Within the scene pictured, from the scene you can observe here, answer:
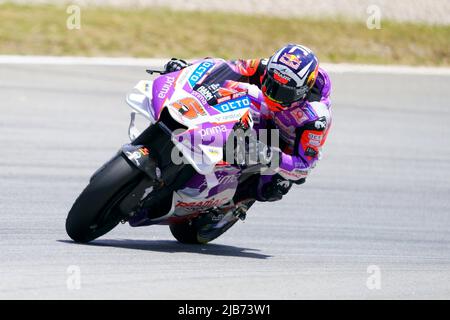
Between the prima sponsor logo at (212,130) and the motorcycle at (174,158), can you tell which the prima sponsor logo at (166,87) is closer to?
the motorcycle at (174,158)

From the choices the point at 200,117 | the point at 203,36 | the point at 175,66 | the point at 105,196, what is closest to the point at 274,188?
the point at 200,117

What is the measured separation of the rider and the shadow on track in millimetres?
452

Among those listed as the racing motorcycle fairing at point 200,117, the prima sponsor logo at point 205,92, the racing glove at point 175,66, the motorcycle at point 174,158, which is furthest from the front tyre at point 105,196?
the racing glove at point 175,66

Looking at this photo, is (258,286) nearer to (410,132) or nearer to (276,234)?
(276,234)

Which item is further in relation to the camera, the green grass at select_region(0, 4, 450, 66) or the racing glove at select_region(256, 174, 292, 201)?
the green grass at select_region(0, 4, 450, 66)

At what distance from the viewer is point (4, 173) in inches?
405

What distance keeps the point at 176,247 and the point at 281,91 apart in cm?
150

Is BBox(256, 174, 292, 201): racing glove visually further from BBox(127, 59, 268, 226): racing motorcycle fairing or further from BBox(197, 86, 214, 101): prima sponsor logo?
BBox(197, 86, 214, 101): prima sponsor logo

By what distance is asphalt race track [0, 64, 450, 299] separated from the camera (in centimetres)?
686

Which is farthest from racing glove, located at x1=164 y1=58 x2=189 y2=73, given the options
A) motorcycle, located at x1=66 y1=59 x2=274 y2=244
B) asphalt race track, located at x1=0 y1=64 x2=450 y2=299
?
asphalt race track, located at x1=0 y1=64 x2=450 y2=299

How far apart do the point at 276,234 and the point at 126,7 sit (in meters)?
10.8

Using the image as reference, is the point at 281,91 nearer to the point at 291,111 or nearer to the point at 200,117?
the point at 291,111
